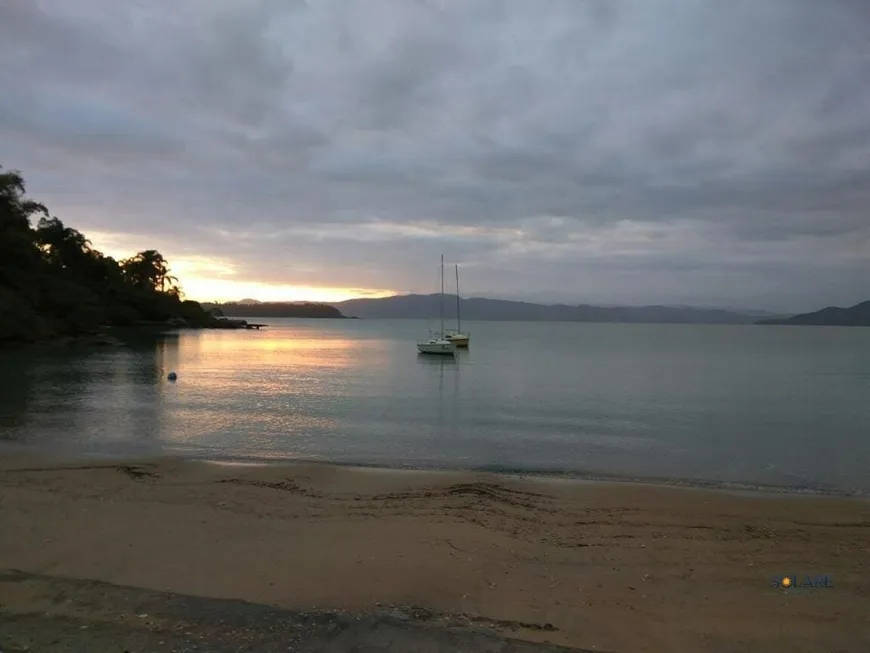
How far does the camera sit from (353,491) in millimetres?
11672

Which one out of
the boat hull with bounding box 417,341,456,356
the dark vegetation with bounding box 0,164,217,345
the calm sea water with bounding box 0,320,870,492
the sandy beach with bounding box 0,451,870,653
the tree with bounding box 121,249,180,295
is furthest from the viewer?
the tree with bounding box 121,249,180,295

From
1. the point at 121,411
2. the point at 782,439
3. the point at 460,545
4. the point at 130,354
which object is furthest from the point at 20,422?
the point at 130,354

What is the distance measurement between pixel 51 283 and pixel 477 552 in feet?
254

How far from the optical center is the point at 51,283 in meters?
69.6

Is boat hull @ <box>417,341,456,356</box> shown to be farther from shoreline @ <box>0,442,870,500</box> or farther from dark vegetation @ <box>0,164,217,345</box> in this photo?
shoreline @ <box>0,442,870,500</box>

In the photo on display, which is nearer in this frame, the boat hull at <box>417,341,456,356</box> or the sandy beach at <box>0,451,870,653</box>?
the sandy beach at <box>0,451,870,653</box>

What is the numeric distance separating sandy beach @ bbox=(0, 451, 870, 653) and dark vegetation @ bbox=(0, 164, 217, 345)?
56.5 m

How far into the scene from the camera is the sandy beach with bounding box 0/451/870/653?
584cm

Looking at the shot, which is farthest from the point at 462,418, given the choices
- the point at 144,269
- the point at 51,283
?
the point at 144,269

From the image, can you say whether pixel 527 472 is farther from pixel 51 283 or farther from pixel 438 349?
pixel 51 283

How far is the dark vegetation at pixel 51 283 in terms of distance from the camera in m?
59.3

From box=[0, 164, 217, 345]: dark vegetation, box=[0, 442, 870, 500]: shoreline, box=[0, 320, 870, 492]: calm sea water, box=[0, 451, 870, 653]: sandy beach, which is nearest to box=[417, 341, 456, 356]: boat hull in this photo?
box=[0, 320, 870, 492]: calm sea water

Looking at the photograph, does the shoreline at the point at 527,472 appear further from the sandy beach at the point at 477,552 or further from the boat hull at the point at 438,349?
the boat hull at the point at 438,349

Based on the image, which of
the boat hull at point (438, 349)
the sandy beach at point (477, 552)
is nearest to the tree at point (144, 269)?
the boat hull at point (438, 349)
